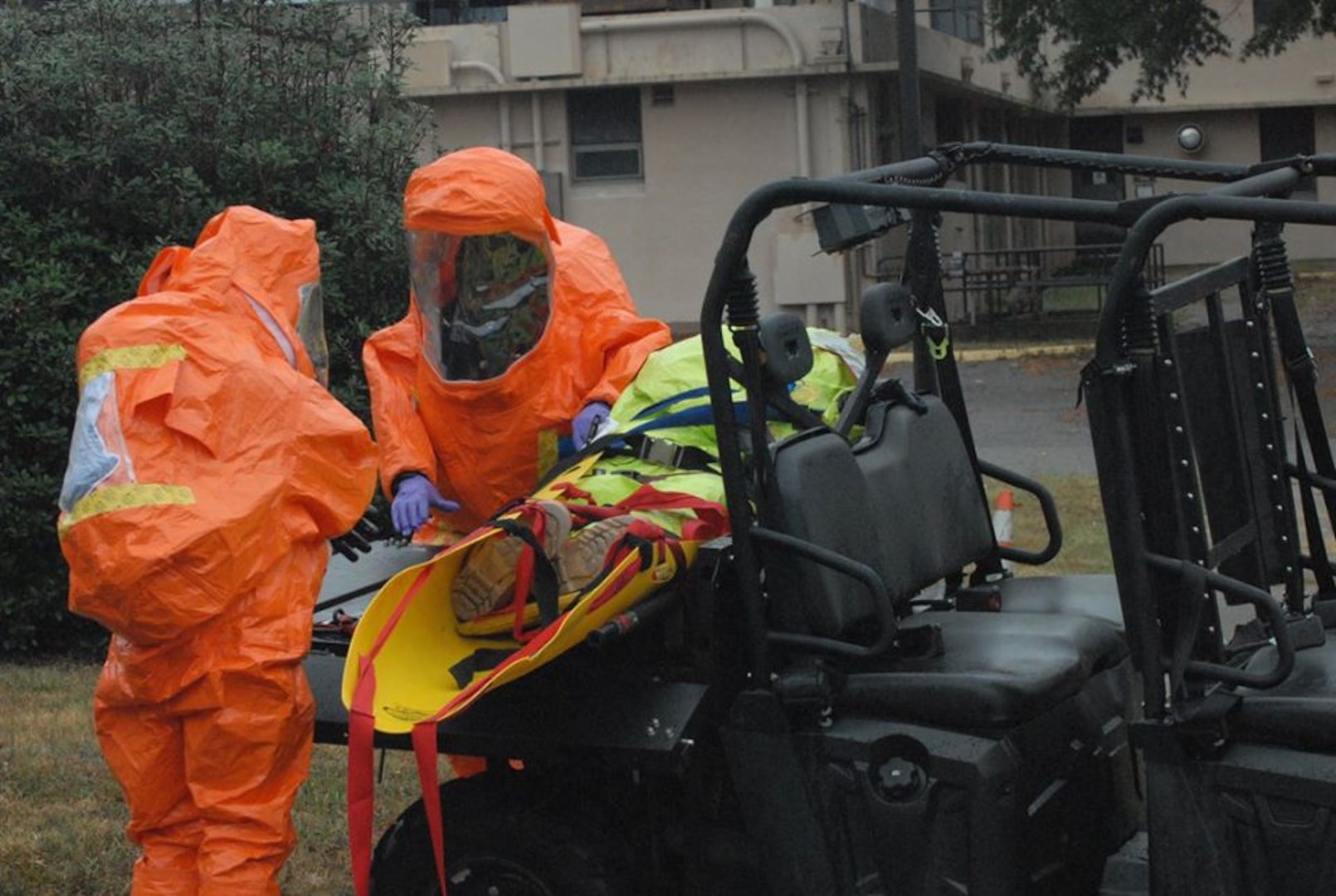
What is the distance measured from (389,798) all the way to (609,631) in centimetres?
261

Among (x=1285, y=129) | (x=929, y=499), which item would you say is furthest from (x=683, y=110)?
(x=929, y=499)

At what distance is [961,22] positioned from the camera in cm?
2883

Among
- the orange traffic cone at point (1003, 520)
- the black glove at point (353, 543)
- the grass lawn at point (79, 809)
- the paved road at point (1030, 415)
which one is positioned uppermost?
the black glove at point (353, 543)

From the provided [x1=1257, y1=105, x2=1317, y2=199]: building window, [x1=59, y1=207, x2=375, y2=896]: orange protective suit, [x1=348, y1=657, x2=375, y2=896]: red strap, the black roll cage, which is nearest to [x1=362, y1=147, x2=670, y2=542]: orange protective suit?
[x1=59, y1=207, x2=375, y2=896]: orange protective suit

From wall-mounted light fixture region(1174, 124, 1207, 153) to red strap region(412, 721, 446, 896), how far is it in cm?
2887

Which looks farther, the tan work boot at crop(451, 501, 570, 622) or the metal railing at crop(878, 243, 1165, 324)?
the metal railing at crop(878, 243, 1165, 324)

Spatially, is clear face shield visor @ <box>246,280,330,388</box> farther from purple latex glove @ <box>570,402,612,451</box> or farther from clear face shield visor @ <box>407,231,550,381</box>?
purple latex glove @ <box>570,402,612,451</box>

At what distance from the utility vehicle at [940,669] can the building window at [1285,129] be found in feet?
96.3

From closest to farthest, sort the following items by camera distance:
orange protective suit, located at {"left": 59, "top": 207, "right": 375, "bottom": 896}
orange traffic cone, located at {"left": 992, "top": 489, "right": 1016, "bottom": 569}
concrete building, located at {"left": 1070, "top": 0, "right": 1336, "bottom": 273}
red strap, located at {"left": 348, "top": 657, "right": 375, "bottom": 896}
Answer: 1. red strap, located at {"left": 348, "top": 657, "right": 375, "bottom": 896}
2. orange protective suit, located at {"left": 59, "top": 207, "right": 375, "bottom": 896}
3. orange traffic cone, located at {"left": 992, "top": 489, "right": 1016, "bottom": 569}
4. concrete building, located at {"left": 1070, "top": 0, "right": 1336, "bottom": 273}

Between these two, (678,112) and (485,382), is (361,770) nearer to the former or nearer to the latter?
(485,382)

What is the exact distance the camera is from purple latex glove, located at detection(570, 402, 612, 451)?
4855 mm

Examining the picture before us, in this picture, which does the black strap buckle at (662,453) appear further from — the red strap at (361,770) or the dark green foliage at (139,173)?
the dark green foliage at (139,173)

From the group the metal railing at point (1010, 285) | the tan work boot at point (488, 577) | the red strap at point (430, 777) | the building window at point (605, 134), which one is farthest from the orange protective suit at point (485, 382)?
the building window at point (605, 134)

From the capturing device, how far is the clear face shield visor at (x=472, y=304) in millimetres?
4957
